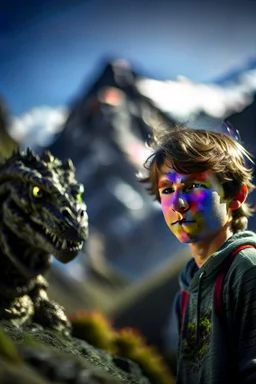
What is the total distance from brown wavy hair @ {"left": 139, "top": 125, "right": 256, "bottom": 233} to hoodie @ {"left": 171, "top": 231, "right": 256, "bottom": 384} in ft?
0.97

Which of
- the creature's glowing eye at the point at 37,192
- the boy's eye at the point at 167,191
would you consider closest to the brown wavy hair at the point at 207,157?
the boy's eye at the point at 167,191

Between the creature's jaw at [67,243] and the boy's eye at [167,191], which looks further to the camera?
the creature's jaw at [67,243]

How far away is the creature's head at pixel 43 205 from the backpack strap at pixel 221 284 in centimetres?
97

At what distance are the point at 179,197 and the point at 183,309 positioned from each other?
2.51 feet

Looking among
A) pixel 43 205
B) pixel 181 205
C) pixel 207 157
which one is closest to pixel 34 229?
pixel 43 205

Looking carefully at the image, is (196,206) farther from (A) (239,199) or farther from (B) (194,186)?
(A) (239,199)

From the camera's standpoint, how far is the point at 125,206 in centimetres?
3397

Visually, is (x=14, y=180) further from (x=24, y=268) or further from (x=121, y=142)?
(x=121, y=142)

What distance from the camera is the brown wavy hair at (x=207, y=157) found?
109 inches

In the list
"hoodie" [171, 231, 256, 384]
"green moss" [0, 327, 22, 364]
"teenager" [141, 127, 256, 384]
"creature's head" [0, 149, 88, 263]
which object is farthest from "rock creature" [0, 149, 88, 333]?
"green moss" [0, 327, 22, 364]

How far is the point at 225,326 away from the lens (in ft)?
8.08

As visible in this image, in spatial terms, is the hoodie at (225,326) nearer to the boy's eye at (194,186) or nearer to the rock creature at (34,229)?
the boy's eye at (194,186)

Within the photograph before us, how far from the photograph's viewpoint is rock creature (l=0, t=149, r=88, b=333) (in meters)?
3.27

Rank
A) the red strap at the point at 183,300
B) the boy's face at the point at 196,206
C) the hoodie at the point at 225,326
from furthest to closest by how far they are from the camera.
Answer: the red strap at the point at 183,300
the boy's face at the point at 196,206
the hoodie at the point at 225,326
